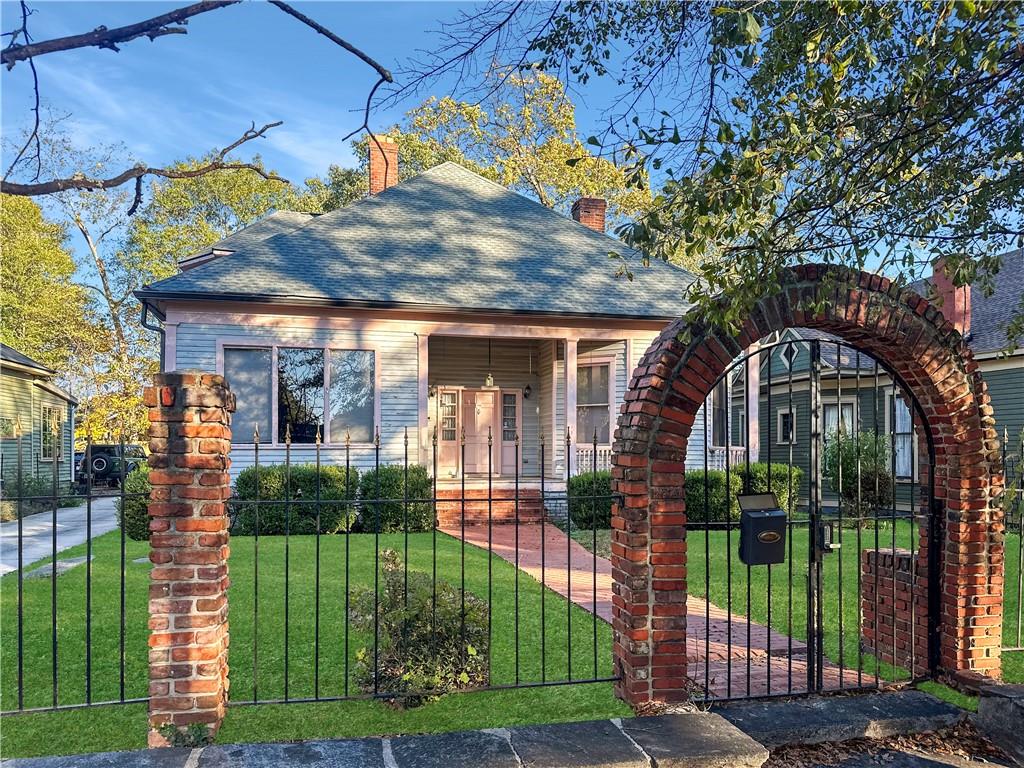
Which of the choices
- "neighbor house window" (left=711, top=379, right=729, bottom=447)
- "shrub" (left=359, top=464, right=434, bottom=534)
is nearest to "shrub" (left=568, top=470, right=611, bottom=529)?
"shrub" (left=359, top=464, right=434, bottom=534)

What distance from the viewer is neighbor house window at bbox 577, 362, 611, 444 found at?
52.5 ft

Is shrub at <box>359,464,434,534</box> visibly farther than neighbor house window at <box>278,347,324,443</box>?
No

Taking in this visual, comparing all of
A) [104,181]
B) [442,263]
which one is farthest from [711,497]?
[104,181]

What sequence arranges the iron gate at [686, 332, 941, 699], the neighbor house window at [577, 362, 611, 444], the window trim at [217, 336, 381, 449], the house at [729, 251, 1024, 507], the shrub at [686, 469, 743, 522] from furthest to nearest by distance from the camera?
the house at [729, 251, 1024, 507] → the neighbor house window at [577, 362, 611, 444] → the window trim at [217, 336, 381, 449] → the shrub at [686, 469, 743, 522] → the iron gate at [686, 332, 941, 699]

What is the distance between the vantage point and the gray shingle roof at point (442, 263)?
13.7 meters

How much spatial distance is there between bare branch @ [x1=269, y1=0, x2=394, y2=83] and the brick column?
1822 millimetres

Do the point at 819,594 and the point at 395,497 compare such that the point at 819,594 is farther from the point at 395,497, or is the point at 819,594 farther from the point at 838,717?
the point at 395,497

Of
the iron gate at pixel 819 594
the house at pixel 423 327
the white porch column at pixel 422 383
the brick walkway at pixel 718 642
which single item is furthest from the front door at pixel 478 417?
→ the iron gate at pixel 819 594

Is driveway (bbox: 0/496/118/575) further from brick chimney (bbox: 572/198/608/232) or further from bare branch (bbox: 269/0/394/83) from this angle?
brick chimney (bbox: 572/198/608/232)

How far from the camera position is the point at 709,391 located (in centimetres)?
450

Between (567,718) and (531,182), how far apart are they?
27485 mm

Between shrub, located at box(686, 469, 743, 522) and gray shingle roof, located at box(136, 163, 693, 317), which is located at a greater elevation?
gray shingle roof, located at box(136, 163, 693, 317)

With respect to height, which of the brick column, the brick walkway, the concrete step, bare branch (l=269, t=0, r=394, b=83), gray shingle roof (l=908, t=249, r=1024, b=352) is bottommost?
the brick walkway

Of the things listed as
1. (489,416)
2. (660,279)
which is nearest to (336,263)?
(489,416)
